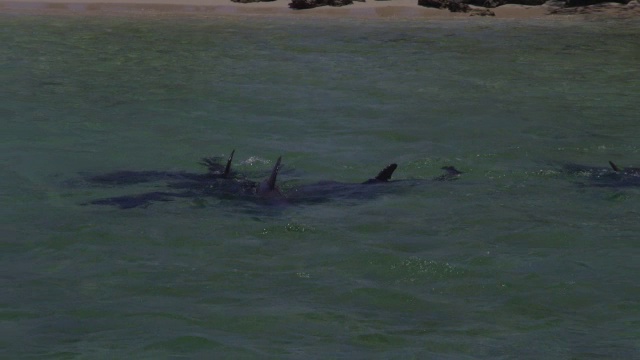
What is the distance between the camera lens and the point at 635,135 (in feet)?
47.4

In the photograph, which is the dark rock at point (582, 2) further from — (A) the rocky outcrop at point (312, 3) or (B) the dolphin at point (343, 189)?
(B) the dolphin at point (343, 189)

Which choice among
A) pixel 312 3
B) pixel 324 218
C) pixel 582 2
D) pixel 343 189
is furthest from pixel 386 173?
pixel 582 2

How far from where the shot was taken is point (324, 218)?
32.4 ft

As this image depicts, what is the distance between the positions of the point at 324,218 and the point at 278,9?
2270 centimetres

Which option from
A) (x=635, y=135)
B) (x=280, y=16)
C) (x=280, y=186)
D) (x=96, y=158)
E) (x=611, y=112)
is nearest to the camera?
(x=280, y=186)

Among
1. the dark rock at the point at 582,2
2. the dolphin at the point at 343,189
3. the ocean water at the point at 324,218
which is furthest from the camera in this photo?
the dark rock at the point at 582,2

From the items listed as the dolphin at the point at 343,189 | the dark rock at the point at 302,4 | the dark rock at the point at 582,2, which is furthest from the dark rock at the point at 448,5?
the dolphin at the point at 343,189

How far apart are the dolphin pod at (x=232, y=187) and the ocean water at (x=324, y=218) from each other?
0.63 ft

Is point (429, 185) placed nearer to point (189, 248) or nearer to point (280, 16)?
point (189, 248)

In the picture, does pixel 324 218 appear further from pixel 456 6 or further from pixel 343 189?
pixel 456 6

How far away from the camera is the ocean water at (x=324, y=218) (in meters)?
7.04

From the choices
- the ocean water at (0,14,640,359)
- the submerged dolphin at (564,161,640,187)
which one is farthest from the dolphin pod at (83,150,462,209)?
the submerged dolphin at (564,161,640,187)

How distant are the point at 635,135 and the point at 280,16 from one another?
1706 centimetres

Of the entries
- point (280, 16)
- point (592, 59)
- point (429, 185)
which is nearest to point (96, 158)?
point (429, 185)
